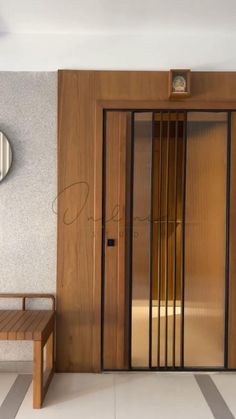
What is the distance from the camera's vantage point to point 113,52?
2.98 meters

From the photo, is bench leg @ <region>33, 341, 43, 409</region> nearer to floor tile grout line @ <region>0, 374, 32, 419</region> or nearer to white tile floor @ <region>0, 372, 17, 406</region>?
floor tile grout line @ <region>0, 374, 32, 419</region>

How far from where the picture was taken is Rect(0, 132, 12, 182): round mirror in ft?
9.65

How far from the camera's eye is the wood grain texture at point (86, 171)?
9.66 ft

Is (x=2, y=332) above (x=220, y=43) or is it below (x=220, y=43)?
below

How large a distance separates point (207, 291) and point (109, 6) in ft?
7.04

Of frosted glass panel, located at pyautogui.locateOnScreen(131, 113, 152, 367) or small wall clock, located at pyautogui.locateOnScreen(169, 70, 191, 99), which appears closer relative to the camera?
small wall clock, located at pyautogui.locateOnScreen(169, 70, 191, 99)

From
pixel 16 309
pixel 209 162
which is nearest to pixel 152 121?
pixel 209 162

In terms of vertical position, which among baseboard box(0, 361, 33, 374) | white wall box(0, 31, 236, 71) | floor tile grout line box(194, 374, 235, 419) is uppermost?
white wall box(0, 31, 236, 71)

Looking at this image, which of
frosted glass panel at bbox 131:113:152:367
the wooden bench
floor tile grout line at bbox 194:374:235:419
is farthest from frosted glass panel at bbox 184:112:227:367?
the wooden bench

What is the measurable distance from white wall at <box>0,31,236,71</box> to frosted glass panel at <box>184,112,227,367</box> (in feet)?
1.45

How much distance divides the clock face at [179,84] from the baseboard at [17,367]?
7.62ft

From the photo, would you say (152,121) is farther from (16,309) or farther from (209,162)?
(16,309)

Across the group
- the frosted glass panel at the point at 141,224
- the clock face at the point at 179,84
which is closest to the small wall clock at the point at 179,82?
the clock face at the point at 179,84

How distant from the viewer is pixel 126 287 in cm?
297
